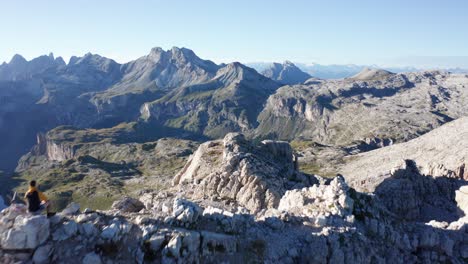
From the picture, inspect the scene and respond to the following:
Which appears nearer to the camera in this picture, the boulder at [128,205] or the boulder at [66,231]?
the boulder at [66,231]

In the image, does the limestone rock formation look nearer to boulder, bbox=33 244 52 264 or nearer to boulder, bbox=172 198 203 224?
boulder, bbox=172 198 203 224

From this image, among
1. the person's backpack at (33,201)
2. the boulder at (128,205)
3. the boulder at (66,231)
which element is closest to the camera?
the boulder at (66,231)

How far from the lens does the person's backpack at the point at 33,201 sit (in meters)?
23.7

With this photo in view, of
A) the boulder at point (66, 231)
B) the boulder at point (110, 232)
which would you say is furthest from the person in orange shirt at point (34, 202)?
the boulder at point (110, 232)

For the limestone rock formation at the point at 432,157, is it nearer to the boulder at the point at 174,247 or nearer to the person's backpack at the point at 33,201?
the boulder at the point at 174,247

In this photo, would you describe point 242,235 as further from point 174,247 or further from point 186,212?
point 174,247

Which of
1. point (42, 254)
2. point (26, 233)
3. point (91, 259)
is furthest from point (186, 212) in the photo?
point (26, 233)

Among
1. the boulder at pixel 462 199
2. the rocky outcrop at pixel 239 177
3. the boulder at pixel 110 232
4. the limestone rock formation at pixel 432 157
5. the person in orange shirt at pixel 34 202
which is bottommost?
the limestone rock formation at pixel 432 157

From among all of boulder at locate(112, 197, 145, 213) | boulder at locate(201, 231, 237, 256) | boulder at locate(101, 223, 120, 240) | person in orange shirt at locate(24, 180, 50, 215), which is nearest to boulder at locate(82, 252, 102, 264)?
boulder at locate(101, 223, 120, 240)

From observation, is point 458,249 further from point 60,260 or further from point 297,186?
point 60,260

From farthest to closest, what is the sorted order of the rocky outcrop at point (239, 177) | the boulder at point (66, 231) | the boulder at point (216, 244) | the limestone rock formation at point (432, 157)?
1. the limestone rock formation at point (432, 157)
2. the rocky outcrop at point (239, 177)
3. the boulder at point (216, 244)
4. the boulder at point (66, 231)

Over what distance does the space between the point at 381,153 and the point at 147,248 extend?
14215cm

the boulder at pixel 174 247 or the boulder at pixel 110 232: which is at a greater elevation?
the boulder at pixel 110 232

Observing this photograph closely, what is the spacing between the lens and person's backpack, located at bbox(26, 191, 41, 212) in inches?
933
